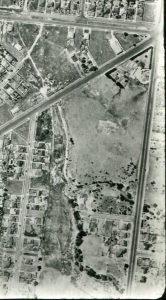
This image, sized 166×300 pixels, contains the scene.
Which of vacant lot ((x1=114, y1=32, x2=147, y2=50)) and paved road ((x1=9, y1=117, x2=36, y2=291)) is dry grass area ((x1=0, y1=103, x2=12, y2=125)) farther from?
vacant lot ((x1=114, y1=32, x2=147, y2=50))

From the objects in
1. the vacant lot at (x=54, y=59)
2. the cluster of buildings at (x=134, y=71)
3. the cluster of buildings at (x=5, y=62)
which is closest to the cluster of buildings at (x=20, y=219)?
the vacant lot at (x=54, y=59)

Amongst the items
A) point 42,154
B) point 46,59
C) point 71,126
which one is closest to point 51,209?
point 42,154

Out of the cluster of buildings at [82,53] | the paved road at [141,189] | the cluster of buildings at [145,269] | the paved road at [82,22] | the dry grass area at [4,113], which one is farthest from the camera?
the dry grass area at [4,113]

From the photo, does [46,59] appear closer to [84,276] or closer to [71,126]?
[71,126]

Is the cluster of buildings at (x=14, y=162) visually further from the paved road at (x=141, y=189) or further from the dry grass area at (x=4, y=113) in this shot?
the paved road at (x=141, y=189)

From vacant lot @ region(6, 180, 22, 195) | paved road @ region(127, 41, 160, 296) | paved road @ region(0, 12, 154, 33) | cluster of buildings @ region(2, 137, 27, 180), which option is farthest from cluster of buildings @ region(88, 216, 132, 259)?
paved road @ region(0, 12, 154, 33)

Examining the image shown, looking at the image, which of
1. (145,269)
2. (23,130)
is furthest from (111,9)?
(145,269)
